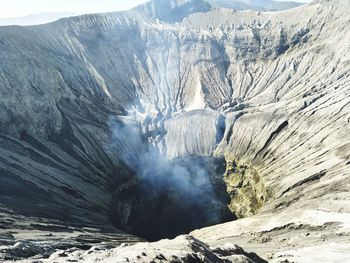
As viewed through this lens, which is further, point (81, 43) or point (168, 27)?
point (168, 27)

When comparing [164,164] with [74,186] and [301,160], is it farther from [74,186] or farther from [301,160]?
[301,160]

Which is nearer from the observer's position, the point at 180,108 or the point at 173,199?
the point at 173,199

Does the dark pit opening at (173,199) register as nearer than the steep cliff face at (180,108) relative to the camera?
No

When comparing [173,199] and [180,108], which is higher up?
[180,108]

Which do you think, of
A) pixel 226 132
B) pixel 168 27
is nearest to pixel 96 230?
pixel 226 132
